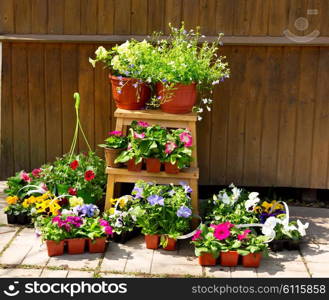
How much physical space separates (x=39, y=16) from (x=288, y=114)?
2195mm

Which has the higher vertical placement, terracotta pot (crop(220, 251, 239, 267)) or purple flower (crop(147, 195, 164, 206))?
purple flower (crop(147, 195, 164, 206))

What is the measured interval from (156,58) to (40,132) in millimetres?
1392

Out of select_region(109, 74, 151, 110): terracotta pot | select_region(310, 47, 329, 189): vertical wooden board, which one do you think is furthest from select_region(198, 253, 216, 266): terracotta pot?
select_region(310, 47, 329, 189): vertical wooden board

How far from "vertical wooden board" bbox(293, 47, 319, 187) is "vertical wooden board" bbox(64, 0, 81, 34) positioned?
1840 millimetres

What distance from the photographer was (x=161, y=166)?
4.68 metres

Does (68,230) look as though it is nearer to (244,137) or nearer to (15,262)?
(15,262)

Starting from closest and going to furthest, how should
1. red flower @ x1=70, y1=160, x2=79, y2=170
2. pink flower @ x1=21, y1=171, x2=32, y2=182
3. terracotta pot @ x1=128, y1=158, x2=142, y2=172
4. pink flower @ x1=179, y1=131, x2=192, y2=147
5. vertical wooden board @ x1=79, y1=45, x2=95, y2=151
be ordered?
pink flower @ x1=179, y1=131, x2=192, y2=147
terracotta pot @ x1=128, y1=158, x2=142, y2=172
red flower @ x1=70, y1=160, x2=79, y2=170
pink flower @ x1=21, y1=171, x2=32, y2=182
vertical wooden board @ x1=79, y1=45, x2=95, y2=151

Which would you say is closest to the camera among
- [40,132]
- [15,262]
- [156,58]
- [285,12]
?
[15,262]

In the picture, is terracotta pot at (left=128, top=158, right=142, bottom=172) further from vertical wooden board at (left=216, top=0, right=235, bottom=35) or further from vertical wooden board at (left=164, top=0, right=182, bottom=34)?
vertical wooden board at (left=216, top=0, right=235, bottom=35)

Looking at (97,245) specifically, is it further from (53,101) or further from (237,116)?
(237,116)

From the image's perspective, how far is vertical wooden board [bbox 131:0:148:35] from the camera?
5090 mm

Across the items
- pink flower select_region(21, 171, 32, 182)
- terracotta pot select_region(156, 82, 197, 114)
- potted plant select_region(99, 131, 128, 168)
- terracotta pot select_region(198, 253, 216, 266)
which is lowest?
terracotta pot select_region(198, 253, 216, 266)

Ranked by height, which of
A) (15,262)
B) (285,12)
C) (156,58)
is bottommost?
(15,262)

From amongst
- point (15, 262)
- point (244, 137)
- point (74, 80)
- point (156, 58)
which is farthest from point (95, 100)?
point (15, 262)
